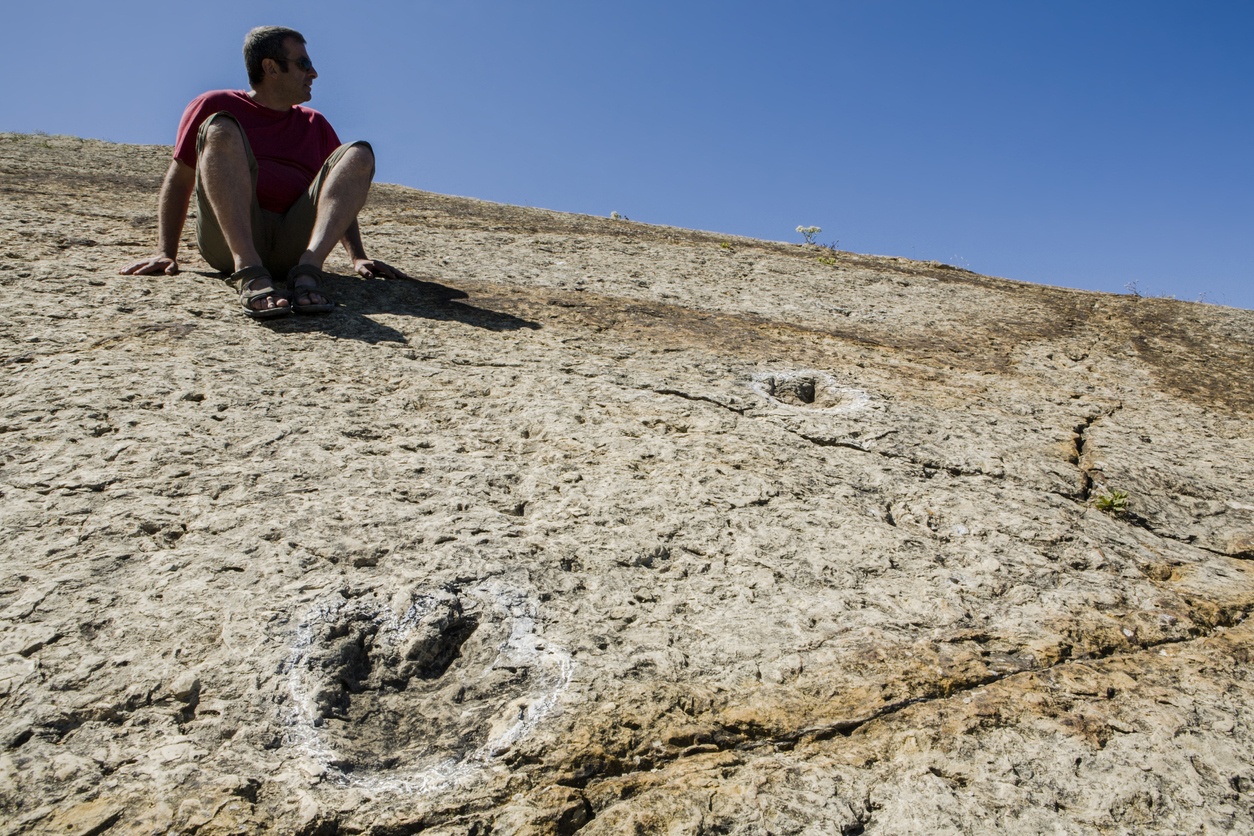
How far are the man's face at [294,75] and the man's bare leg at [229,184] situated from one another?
1.38 ft

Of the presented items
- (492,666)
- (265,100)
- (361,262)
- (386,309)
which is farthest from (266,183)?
(492,666)

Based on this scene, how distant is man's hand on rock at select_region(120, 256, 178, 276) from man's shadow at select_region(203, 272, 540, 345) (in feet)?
2.27

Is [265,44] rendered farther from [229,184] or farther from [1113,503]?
[1113,503]

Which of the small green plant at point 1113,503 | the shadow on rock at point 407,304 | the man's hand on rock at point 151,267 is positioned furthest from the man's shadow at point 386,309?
the small green plant at point 1113,503

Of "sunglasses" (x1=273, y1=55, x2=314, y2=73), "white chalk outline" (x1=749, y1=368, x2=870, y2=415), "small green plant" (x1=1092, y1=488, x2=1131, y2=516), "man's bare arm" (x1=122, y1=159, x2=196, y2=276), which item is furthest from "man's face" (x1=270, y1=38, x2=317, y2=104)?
"small green plant" (x1=1092, y1=488, x2=1131, y2=516)

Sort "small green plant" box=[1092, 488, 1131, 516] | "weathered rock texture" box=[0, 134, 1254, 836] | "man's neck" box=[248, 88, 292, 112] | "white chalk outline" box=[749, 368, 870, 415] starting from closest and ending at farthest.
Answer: "weathered rock texture" box=[0, 134, 1254, 836]
"small green plant" box=[1092, 488, 1131, 516]
"white chalk outline" box=[749, 368, 870, 415]
"man's neck" box=[248, 88, 292, 112]

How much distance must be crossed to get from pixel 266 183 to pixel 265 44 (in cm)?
62

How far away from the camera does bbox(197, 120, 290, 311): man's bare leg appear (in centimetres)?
364

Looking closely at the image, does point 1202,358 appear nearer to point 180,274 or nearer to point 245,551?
point 245,551

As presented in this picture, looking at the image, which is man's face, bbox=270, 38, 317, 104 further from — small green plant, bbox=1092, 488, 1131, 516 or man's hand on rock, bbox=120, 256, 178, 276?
small green plant, bbox=1092, 488, 1131, 516

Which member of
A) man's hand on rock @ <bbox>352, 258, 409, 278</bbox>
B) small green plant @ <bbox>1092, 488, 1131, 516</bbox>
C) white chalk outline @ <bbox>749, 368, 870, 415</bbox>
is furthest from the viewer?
man's hand on rock @ <bbox>352, 258, 409, 278</bbox>

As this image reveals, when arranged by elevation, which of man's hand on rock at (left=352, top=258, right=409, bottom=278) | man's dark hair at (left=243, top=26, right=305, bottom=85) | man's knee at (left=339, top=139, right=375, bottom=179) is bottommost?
man's hand on rock at (left=352, top=258, right=409, bottom=278)

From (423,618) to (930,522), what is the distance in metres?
1.56

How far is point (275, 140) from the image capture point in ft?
13.6
